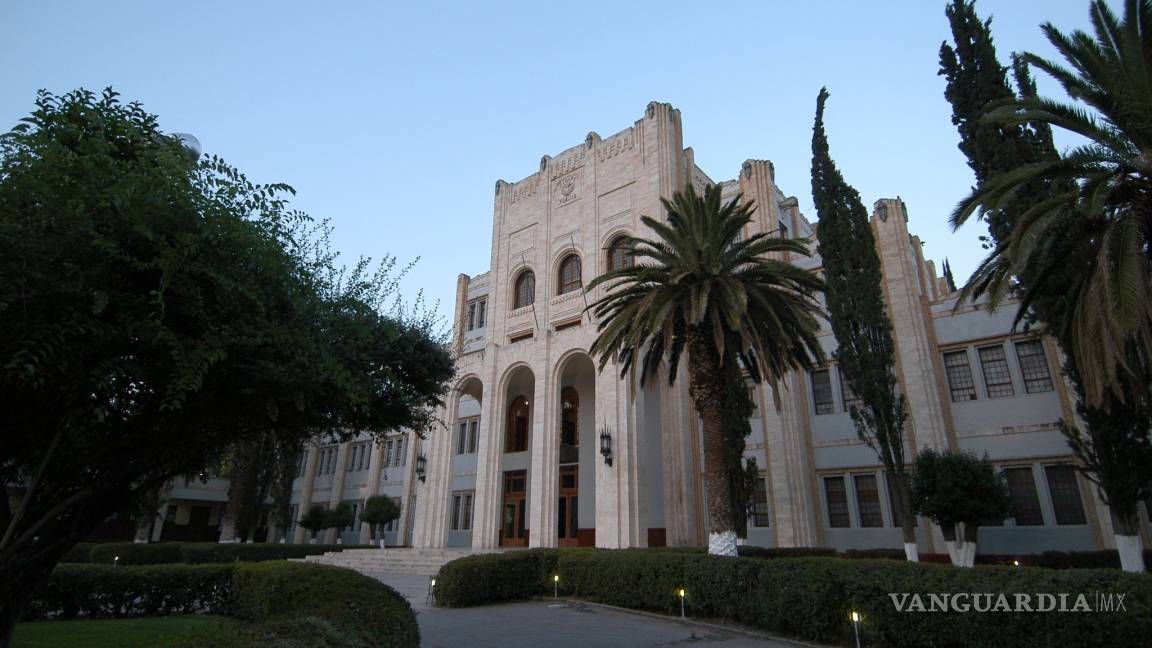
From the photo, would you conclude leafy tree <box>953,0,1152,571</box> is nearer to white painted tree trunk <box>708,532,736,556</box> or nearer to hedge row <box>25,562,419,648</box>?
white painted tree trunk <box>708,532,736,556</box>

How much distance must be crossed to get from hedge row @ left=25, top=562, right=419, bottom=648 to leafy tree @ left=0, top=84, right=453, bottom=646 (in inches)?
98.4

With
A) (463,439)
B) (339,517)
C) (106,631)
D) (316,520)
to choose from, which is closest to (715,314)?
(106,631)

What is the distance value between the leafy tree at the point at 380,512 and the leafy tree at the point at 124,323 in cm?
2797

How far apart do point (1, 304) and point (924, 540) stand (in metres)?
22.7

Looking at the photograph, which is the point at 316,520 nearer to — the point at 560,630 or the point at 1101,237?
the point at 560,630

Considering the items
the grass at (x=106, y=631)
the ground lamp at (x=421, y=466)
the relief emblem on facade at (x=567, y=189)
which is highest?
the relief emblem on facade at (x=567, y=189)

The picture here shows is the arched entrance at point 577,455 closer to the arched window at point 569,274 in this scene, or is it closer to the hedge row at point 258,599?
the arched window at point 569,274

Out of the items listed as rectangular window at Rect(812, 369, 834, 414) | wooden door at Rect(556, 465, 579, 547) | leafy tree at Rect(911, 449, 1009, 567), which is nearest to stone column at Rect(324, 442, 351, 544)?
wooden door at Rect(556, 465, 579, 547)

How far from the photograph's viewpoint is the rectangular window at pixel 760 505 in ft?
76.0

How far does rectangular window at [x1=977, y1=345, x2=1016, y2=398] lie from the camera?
19.9 meters

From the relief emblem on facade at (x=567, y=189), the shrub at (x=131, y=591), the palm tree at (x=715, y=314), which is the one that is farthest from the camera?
the relief emblem on facade at (x=567, y=189)

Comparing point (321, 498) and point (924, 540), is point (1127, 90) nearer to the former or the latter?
point (924, 540)

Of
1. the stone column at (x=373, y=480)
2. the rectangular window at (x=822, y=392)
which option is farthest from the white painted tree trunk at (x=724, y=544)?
the stone column at (x=373, y=480)

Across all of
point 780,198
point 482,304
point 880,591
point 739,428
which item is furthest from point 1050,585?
point 482,304
